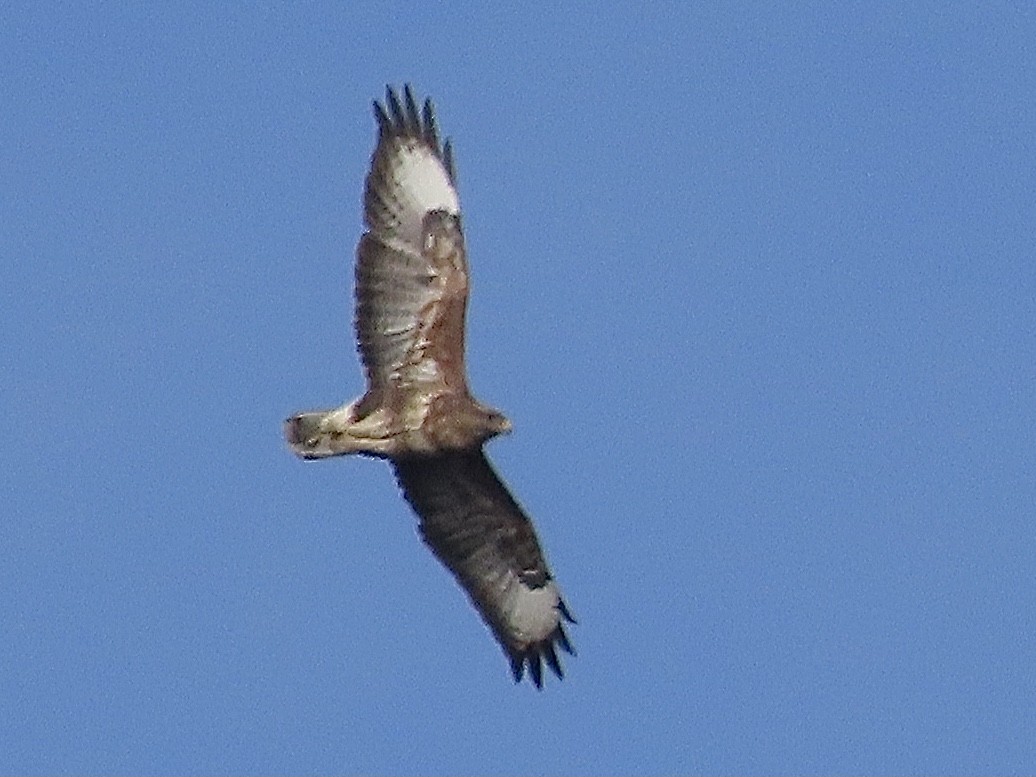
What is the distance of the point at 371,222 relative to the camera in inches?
723

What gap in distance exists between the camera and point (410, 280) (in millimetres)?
18219

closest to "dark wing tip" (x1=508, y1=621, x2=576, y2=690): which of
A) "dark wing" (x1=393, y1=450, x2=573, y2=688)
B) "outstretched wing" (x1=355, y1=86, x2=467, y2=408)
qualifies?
"dark wing" (x1=393, y1=450, x2=573, y2=688)

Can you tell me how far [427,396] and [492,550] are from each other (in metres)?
1.50

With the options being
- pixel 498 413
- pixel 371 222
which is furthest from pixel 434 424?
pixel 371 222

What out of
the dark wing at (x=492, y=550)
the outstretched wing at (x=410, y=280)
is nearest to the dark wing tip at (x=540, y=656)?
the dark wing at (x=492, y=550)

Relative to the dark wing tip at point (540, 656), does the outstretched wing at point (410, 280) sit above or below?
above

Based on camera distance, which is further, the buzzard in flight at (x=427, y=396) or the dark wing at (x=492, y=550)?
the dark wing at (x=492, y=550)

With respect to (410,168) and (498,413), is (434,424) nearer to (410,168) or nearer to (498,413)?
(498,413)

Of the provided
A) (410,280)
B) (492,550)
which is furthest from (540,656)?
(410,280)

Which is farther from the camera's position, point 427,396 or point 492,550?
point 492,550

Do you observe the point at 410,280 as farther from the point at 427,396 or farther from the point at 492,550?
the point at 492,550

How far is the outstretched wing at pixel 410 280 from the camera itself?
18078mm

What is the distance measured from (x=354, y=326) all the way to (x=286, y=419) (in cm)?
83

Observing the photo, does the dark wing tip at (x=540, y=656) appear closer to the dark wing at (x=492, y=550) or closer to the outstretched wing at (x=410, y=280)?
the dark wing at (x=492, y=550)
